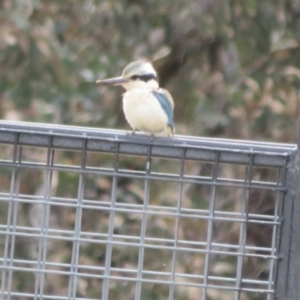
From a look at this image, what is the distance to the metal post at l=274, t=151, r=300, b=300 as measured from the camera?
2.12 metres

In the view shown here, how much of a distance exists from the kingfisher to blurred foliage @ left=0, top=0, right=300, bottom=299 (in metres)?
2.66

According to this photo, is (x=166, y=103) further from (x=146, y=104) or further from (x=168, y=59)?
(x=168, y=59)

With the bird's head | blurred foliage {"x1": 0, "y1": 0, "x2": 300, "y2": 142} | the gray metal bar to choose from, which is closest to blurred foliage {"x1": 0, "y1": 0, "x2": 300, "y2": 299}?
blurred foliage {"x1": 0, "y1": 0, "x2": 300, "y2": 142}

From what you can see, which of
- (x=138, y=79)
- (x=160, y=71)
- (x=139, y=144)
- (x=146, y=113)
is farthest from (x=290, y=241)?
(x=160, y=71)

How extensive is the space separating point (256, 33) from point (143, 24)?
0.96m

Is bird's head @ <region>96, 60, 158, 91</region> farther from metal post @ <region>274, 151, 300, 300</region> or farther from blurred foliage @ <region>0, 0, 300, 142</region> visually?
blurred foliage @ <region>0, 0, 300, 142</region>

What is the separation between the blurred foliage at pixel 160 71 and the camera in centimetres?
663

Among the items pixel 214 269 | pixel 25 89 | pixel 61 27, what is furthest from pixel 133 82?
pixel 61 27

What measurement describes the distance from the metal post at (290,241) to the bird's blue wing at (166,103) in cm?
140

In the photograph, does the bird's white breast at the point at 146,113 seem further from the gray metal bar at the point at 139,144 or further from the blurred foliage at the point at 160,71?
the blurred foliage at the point at 160,71

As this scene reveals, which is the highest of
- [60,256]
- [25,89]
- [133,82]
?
[25,89]

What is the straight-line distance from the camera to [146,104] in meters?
3.54

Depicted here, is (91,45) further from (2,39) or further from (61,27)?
(2,39)

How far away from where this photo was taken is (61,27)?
7.38 m
